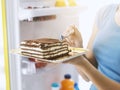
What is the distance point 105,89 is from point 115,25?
278 millimetres

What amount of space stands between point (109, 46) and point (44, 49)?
0.28 metres

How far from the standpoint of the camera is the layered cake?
34.6 inches

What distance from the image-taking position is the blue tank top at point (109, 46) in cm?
93

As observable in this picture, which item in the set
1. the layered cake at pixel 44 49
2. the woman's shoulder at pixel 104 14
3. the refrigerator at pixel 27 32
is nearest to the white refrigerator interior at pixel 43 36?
the refrigerator at pixel 27 32

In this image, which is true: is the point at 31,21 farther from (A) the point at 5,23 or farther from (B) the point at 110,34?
(B) the point at 110,34

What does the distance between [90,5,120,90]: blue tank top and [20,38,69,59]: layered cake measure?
152 mm

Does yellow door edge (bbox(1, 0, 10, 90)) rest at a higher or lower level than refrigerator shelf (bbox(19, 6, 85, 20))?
lower

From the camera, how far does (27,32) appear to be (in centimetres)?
126

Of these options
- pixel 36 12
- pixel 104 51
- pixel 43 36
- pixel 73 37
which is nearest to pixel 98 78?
pixel 104 51

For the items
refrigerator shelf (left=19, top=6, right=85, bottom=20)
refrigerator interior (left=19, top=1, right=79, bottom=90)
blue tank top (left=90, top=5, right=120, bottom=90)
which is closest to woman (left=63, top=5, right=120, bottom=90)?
blue tank top (left=90, top=5, right=120, bottom=90)

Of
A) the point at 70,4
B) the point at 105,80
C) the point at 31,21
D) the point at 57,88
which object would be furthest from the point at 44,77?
the point at 105,80

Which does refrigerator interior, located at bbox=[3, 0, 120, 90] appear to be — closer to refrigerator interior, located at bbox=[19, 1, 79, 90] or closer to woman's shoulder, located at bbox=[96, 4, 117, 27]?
refrigerator interior, located at bbox=[19, 1, 79, 90]

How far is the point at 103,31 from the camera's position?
0.99 m

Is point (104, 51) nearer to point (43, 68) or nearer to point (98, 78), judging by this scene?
point (98, 78)
